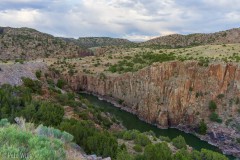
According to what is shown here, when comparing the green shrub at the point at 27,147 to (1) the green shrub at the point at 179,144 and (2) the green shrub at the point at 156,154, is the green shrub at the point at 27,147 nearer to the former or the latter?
(2) the green shrub at the point at 156,154

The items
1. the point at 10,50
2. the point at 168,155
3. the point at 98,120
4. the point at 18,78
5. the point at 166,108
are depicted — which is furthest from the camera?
the point at 10,50

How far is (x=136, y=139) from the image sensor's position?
977 inches

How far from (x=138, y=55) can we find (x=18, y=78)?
5082 centimetres

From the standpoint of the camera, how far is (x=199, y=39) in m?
114

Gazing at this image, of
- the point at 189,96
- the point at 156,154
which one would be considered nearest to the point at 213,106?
the point at 189,96

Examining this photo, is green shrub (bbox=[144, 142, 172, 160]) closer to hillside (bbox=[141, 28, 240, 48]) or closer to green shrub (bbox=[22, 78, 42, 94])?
green shrub (bbox=[22, 78, 42, 94])

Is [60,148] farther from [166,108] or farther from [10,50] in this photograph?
[10,50]

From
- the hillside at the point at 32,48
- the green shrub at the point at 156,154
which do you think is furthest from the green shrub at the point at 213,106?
the hillside at the point at 32,48

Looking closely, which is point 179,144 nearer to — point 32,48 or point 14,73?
point 14,73

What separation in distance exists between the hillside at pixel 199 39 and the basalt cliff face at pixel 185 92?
4846 cm

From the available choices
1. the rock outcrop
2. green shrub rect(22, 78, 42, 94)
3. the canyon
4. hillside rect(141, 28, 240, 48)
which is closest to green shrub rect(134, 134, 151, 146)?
green shrub rect(22, 78, 42, 94)

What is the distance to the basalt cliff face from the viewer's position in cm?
5297

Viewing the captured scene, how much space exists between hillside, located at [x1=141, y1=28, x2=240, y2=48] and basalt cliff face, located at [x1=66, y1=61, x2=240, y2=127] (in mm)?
48460

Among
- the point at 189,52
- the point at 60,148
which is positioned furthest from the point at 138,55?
the point at 60,148
